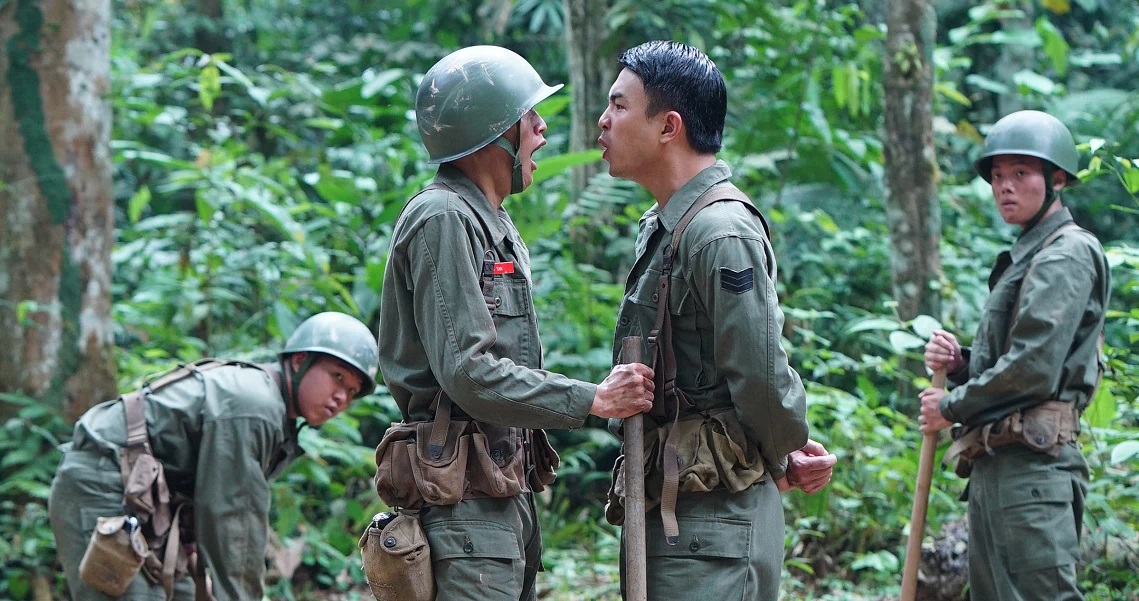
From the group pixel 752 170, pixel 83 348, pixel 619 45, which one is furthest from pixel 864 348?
pixel 83 348

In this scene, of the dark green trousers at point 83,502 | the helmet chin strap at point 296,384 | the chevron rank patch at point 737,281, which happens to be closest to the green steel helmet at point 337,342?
the helmet chin strap at point 296,384

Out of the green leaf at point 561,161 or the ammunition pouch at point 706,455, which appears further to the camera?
the green leaf at point 561,161

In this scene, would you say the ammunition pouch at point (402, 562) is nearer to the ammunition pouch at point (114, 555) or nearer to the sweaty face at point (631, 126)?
the sweaty face at point (631, 126)

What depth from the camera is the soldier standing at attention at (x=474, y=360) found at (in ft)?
8.36

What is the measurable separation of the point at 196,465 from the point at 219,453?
29 cm

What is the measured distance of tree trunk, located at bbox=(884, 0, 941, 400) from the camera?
6516 millimetres

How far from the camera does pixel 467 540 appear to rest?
2.60 metres

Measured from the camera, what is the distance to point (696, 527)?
2.60 m

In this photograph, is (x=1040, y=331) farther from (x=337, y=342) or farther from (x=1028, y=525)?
(x=337, y=342)

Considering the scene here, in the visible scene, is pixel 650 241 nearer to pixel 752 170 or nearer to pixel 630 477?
pixel 630 477

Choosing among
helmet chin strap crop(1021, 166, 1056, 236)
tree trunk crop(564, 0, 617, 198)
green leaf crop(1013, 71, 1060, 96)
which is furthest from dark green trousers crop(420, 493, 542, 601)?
green leaf crop(1013, 71, 1060, 96)

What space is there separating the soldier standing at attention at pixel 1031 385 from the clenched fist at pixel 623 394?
1.85 metres

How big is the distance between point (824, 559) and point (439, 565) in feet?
12.2

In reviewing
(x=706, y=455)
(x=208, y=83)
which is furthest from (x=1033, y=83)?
(x=706, y=455)
